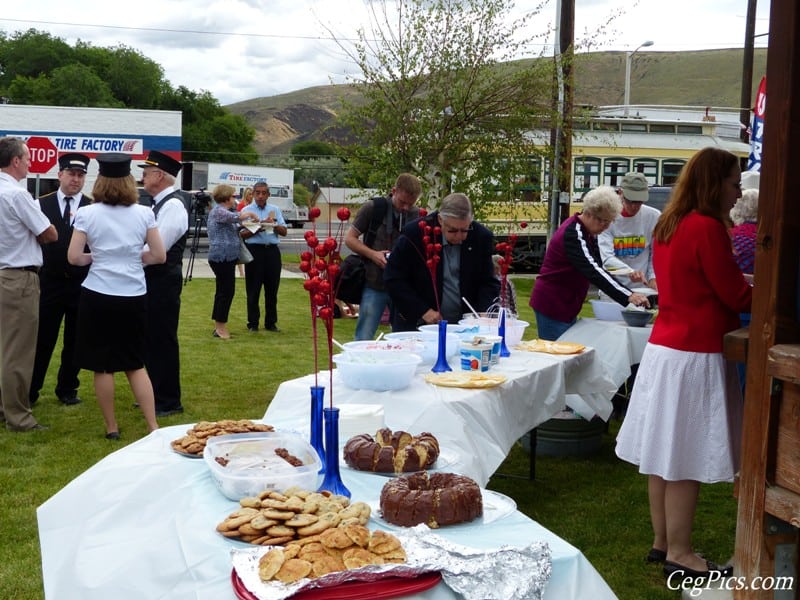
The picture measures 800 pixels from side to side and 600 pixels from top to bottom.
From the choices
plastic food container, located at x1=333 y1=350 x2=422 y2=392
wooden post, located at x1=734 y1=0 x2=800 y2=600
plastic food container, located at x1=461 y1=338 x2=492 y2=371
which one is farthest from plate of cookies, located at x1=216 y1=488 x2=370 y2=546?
plastic food container, located at x1=461 y1=338 x2=492 y2=371

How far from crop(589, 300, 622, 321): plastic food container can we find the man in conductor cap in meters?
2.79

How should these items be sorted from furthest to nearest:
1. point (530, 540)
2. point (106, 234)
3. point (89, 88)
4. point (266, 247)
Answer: point (89, 88) < point (266, 247) < point (106, 234) < point (530, 540)

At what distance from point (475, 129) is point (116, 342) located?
28.4 ft

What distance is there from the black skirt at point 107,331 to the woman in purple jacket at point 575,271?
97.8 inches

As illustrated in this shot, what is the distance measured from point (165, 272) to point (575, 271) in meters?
2.73

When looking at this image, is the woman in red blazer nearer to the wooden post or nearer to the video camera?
the wooden post

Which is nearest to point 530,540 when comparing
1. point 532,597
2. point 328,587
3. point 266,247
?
point 532,597

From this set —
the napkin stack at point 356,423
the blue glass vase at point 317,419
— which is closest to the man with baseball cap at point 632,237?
the napkin stack at point 356,423

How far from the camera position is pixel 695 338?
3225 millimetres

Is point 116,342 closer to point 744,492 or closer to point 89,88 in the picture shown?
point 744,492

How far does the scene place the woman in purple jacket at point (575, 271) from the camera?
507 centimetres

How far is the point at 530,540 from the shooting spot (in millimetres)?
1887

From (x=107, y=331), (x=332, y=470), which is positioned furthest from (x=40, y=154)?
(x=332, y=470)

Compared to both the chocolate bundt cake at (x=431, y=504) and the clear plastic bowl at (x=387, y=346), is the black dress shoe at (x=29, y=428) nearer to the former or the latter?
the clear plastic bowl at (x=387, y=346)
